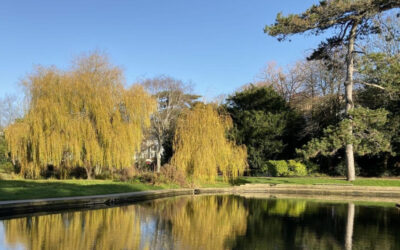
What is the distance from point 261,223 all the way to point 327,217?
Result: 3460 millimetres

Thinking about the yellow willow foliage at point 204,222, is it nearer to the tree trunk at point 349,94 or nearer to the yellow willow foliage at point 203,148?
the yellow willow foliage at point 203,148

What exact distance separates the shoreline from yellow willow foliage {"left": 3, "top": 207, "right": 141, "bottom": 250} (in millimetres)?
1349

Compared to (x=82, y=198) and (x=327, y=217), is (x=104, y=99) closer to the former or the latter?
(x=82, y=198)

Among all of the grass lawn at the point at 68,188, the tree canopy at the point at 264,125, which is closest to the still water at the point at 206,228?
the grass lawn at the point at 68,188

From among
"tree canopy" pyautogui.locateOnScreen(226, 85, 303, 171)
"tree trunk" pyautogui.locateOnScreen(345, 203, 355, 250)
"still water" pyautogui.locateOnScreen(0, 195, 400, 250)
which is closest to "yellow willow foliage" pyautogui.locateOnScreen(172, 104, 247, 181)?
"still water" pyautogui.locateOnScreen(0, 195, 400, 250)

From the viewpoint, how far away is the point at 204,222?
42.8ft

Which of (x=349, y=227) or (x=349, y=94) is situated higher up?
(x=349, y=94)

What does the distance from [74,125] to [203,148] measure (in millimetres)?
9343

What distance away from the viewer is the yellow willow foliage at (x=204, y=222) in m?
9.75

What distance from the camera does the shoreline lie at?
1427cm

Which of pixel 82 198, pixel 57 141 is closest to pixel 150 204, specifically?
pixel 82 198

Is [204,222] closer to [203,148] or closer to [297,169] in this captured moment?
[203,148]

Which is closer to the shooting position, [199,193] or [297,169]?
[199,193]

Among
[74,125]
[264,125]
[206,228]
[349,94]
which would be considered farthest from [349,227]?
[264,125]
